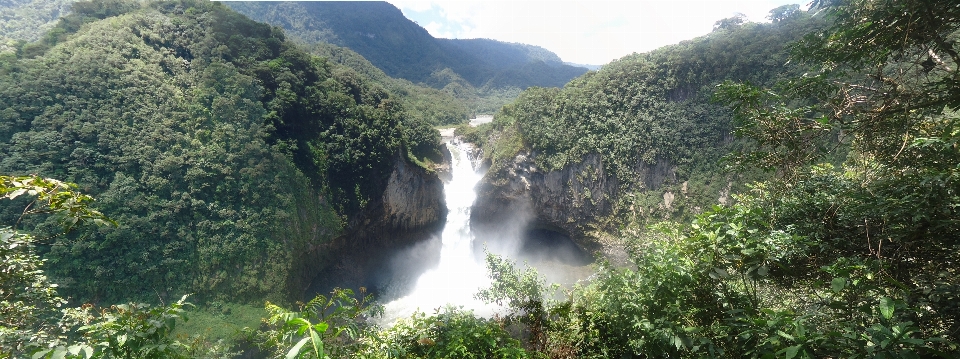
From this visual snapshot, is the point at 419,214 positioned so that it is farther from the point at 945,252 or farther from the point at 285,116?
the point at 945,252

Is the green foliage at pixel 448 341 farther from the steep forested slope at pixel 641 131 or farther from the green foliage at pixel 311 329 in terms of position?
the steep forested slope at pixel 641 131

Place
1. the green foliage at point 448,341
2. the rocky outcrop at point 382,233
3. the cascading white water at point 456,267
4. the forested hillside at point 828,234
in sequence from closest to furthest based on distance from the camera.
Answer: the forested hillside at point 828,234
the green foliage at point 448,341
the cascading white water at point 456,267
the rocky outcrop at point 382,233

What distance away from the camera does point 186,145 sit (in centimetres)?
2053

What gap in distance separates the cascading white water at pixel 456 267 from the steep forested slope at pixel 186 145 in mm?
6975

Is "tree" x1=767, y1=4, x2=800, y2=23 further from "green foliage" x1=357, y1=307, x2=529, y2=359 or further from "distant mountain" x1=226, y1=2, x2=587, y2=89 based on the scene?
"distant mountain" x1=226, y1=2, x2=587, y2=89

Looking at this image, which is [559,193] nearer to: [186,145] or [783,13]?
[186,145]

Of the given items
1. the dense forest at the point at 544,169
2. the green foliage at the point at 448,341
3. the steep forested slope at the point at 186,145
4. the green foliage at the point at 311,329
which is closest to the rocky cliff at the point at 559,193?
the dense forest at the point at 544,169

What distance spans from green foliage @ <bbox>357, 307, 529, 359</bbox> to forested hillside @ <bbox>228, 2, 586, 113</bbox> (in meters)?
81.0

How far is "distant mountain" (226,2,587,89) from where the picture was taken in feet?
320

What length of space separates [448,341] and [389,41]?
116 m

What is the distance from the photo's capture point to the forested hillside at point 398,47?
311 ft

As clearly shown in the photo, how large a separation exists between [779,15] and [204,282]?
58689mm

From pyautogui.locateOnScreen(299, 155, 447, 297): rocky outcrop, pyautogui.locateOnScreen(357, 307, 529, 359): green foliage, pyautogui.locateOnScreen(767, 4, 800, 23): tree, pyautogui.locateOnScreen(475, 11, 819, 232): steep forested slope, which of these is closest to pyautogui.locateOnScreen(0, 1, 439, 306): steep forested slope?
pyautogui.locateOnScreen(299, 155, 447, 297): rocky outcrop

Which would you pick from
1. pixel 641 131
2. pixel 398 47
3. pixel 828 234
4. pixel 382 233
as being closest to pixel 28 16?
pixel 382 233
